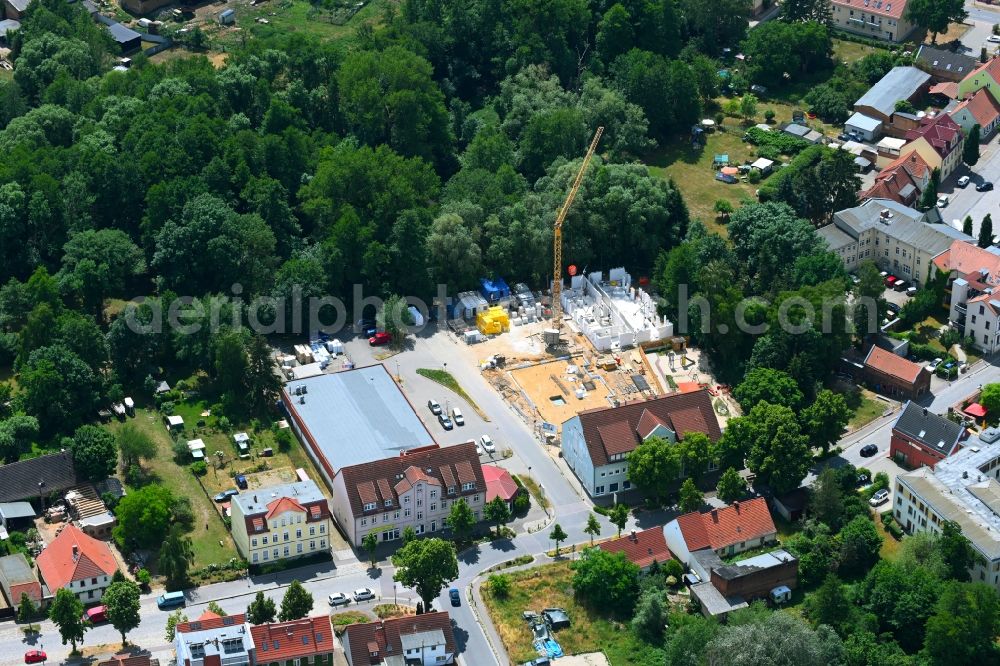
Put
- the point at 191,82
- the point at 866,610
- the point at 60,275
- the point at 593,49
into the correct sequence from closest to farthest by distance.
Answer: the point at 866,610
the point at 60,275
the point at 191,82
the point at 593,49

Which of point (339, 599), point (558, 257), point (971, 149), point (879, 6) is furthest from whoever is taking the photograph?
point (879, 6)

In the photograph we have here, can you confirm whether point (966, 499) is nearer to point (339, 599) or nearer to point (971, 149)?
point (339, 599)

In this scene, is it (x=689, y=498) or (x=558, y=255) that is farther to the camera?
(x=558, y=255)

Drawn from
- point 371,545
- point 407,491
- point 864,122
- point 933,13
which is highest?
point 933,13

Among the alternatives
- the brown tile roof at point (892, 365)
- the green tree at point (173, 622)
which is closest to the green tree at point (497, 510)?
the green tree at point (173, 622)

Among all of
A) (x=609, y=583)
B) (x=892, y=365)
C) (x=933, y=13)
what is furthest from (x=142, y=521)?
(x=933, y=13)

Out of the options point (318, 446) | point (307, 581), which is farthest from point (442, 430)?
point (307, 581)

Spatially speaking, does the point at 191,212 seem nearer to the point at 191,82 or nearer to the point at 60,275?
the point at 60,275

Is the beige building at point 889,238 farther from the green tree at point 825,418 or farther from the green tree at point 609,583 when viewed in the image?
the green tree at point 609,583
